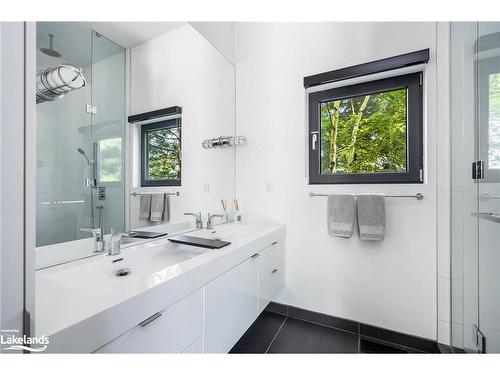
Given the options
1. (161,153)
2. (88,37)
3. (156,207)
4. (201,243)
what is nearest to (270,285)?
(201,243)

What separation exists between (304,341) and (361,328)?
0.43 meters

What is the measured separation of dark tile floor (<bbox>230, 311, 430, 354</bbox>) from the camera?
154cm

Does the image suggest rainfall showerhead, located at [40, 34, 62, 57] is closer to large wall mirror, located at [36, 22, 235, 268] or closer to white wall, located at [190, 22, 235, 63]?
large wall mirror, located at [36, 22, 235, 268]

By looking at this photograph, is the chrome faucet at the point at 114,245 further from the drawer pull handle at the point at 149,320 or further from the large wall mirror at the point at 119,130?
the drawer pull handle at the point at 149,320

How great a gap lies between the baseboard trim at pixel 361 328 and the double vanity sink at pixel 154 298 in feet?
1.60

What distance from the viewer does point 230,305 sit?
3.76ft

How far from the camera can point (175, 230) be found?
5.17 ft

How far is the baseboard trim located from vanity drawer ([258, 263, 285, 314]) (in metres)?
0.25

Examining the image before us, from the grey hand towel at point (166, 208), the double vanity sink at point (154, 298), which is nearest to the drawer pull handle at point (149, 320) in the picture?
the double vanity sink at point (154, 298)

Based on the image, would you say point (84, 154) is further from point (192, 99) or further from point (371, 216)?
point (371, 216)

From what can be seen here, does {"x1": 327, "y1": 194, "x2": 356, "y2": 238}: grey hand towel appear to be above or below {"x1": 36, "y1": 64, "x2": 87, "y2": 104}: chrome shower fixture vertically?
below

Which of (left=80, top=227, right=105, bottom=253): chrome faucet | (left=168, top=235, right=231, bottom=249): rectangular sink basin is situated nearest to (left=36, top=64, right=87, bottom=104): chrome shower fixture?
(left=80, top=227, right=105, bottom=253): chrome faucet
